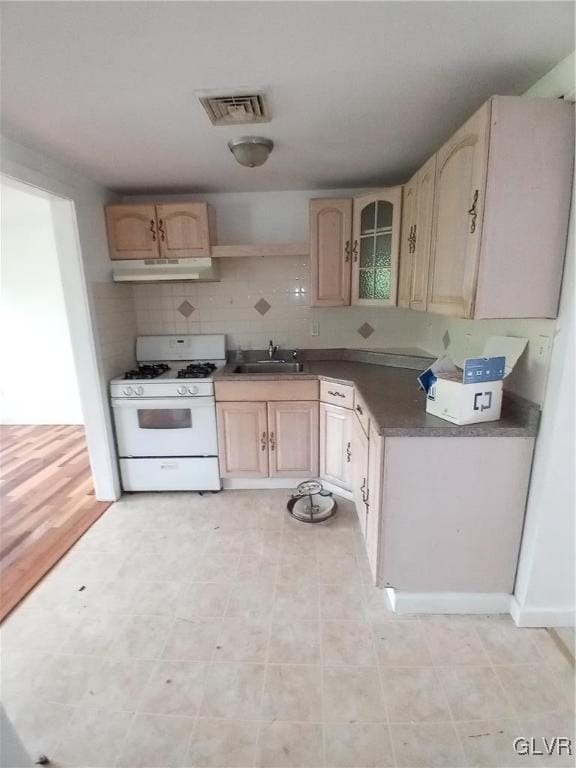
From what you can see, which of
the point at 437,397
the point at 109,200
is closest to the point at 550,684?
the point at 437,397

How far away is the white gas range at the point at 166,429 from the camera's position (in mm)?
2535

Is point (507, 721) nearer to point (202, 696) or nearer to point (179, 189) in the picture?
point (202, 696)

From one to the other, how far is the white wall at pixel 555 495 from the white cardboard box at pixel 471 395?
0.17m

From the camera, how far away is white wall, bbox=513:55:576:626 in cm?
126

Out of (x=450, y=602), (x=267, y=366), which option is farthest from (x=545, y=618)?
(x=267, y=366)

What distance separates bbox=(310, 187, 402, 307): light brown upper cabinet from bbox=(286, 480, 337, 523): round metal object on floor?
1.34 metres

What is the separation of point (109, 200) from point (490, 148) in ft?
8.27

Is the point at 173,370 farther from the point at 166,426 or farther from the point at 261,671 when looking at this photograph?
the point at 261,671

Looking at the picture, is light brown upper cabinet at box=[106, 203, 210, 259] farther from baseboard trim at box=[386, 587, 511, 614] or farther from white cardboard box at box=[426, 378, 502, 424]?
baseboard trim at box=[386, 587, 511, 614]

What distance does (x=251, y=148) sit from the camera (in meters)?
1.82

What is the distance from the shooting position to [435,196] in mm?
1687

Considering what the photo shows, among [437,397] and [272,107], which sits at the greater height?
[272,107]

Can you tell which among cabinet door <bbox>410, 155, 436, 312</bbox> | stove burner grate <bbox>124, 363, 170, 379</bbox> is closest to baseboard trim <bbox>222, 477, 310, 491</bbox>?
stove burner grate <bbox>124, 363, 170, 379</bbox>

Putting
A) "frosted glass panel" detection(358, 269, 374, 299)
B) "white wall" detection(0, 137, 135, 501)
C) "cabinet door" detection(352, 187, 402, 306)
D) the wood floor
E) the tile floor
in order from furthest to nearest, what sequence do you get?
"frosted glass panel" detection(358, 269, 374, 299) < "cabinet door" detection(352, 187, 402, 306) < "white wall" detection(0, 137, 135, 501) < the wood floor < the tile floor
